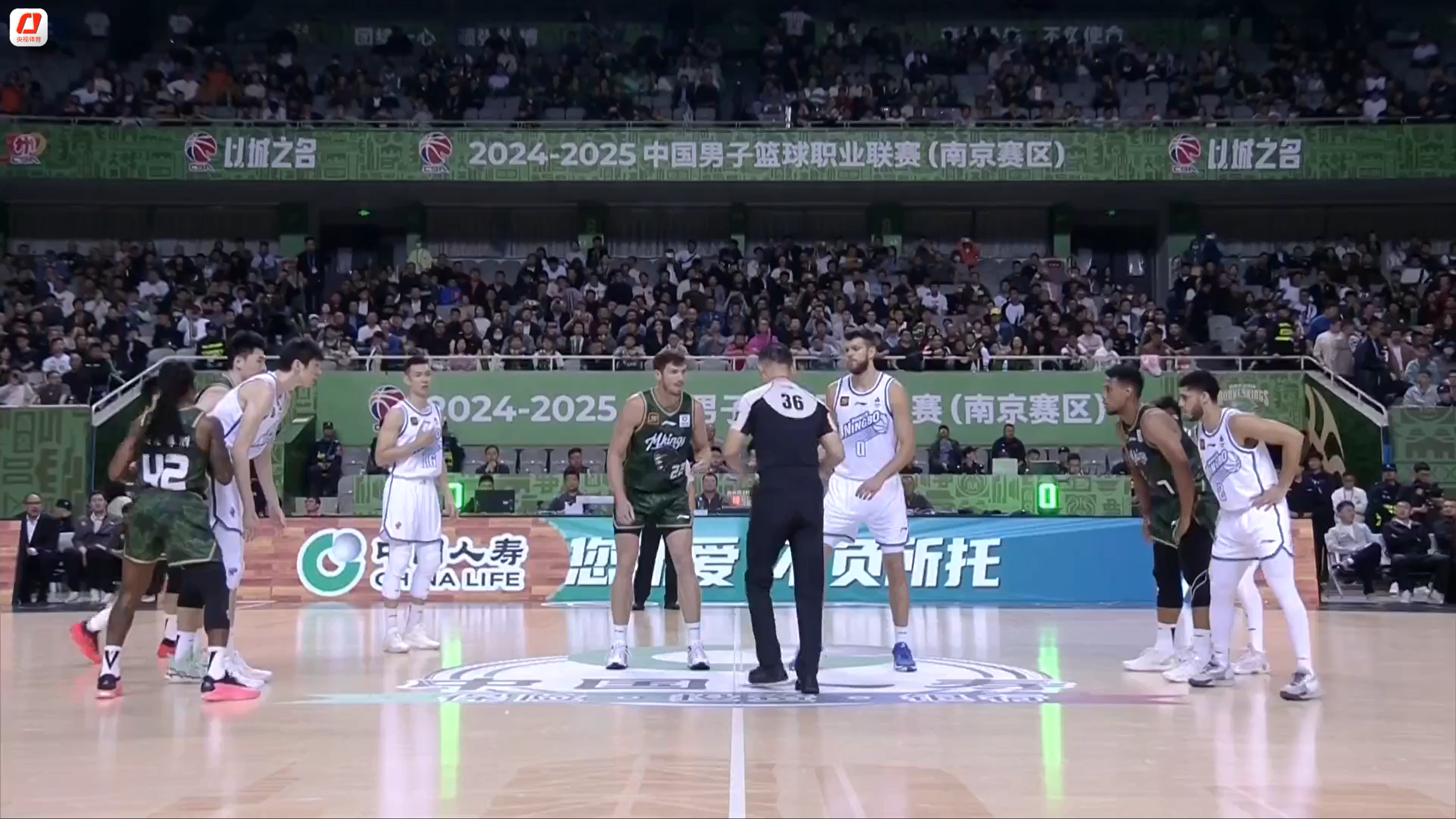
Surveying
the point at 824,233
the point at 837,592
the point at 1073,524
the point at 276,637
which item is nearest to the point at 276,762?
the point at 276,637

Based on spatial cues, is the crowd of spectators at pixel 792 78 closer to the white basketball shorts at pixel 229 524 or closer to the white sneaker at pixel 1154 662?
the white sneaker at pixel 1154 662

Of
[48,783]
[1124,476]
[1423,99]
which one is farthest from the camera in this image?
[1423,99]

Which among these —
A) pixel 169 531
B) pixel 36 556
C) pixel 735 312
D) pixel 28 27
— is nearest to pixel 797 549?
pixel 169 531

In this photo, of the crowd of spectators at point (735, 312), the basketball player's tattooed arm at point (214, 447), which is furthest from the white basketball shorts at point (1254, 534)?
the crowd of spectators at point (735, 312)

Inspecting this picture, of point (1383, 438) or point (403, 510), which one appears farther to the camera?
point (1383, 438)

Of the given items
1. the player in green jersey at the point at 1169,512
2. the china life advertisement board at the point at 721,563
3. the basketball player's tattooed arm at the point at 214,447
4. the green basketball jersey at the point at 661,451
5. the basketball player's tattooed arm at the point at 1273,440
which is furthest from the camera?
the china life advertisement board at the point at 721,563

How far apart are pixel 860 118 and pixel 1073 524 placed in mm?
14379

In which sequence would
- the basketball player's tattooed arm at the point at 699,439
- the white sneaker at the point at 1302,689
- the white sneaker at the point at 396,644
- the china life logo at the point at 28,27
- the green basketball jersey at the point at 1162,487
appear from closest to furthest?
the white sneaker at the point at 1302,689, the basketball player's tattooed arm at the point at 699,439, the green basketball jersey at the point at 1162,487, the white sneaker at the point at 396,644, the china life logo at the point at 28,27

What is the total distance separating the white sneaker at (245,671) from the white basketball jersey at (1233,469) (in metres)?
6.35

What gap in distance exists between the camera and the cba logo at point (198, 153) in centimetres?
2938

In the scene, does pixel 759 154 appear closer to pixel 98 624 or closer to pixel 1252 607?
pixel 98 624

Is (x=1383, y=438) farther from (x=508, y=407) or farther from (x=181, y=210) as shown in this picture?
(x=181, y=210)

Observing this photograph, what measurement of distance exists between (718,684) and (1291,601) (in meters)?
3.66

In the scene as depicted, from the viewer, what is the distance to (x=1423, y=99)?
30.0 metres
